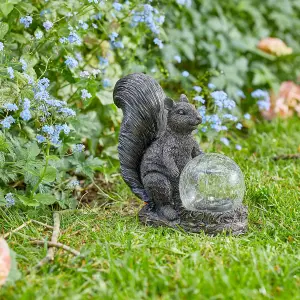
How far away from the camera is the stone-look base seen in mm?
3346

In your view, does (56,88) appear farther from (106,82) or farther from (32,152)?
(32,152)

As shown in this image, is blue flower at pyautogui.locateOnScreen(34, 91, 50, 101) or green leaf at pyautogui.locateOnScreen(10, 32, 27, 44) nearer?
blue flower at pyautogui.locateOnScreen(34, 91, 50, 101)

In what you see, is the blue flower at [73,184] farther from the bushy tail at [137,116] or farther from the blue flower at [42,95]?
the blue flower at [42,95]

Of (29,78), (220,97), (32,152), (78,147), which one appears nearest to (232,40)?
(220,97)

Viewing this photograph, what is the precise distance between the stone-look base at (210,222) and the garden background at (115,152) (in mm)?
71

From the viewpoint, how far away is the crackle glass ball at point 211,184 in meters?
3.34

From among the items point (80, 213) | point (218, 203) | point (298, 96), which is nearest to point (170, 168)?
point (218, 203)

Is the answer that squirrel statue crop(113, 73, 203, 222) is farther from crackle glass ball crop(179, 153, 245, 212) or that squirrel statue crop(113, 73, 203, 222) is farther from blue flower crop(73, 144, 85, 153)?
blue flower crop(73, 144, 85, 153)

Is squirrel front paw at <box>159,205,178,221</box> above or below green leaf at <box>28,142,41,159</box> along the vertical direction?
below

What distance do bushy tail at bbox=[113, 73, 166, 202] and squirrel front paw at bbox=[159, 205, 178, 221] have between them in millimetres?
138

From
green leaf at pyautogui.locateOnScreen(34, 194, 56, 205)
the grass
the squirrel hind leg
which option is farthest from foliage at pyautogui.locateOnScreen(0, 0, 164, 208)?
the squirrel hind leg

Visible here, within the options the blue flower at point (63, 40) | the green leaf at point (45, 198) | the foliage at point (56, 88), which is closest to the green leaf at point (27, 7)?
the foliage at point (56, 88)

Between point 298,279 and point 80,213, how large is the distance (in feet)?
5.11

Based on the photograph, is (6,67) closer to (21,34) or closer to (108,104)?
(21,34)
